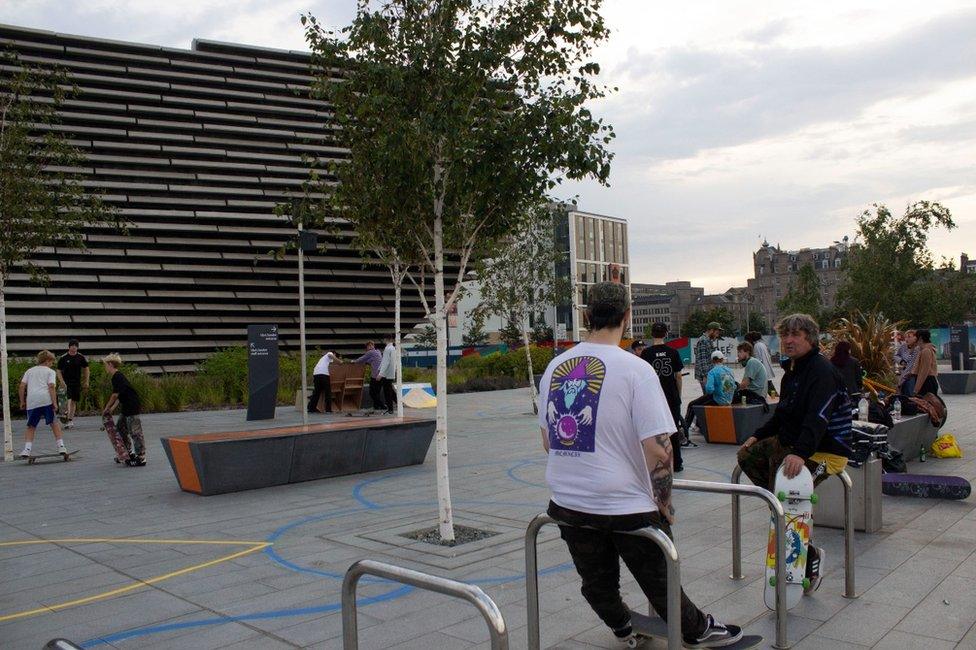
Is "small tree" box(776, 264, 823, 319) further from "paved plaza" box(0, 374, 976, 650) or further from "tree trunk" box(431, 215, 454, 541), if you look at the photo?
"tree trunk" box(431, 215, 454, 541)

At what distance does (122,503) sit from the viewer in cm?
952

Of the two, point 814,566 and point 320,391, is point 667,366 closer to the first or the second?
point 814,566

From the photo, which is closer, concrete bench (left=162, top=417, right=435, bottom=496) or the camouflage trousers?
the camouflage trousers

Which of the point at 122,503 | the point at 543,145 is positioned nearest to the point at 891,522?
the point at 543,145

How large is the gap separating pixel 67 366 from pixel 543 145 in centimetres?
1582

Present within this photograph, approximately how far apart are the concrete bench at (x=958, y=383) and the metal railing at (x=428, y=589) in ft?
74.1

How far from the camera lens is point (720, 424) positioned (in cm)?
1309

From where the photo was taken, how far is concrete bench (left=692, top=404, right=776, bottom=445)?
12859mm

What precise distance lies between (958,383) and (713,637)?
69.7 ft

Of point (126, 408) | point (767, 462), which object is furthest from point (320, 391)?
point (767, 462)

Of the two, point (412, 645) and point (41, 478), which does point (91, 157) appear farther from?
point (412, 645)


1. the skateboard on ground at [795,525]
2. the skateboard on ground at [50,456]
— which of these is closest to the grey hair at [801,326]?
the skateboard on ground at [795,525]

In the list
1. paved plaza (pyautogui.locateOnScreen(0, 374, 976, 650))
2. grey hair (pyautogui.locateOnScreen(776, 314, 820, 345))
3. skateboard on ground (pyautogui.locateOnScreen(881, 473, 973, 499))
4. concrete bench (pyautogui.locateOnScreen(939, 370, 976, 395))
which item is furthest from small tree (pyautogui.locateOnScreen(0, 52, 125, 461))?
concrete bench (pyautogui.locateOnScreen(939, 370, 976, 395))

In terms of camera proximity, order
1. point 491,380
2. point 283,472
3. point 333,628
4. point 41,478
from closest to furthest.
→ point 333,628
point 283,472
point 41,478
point 491,380
